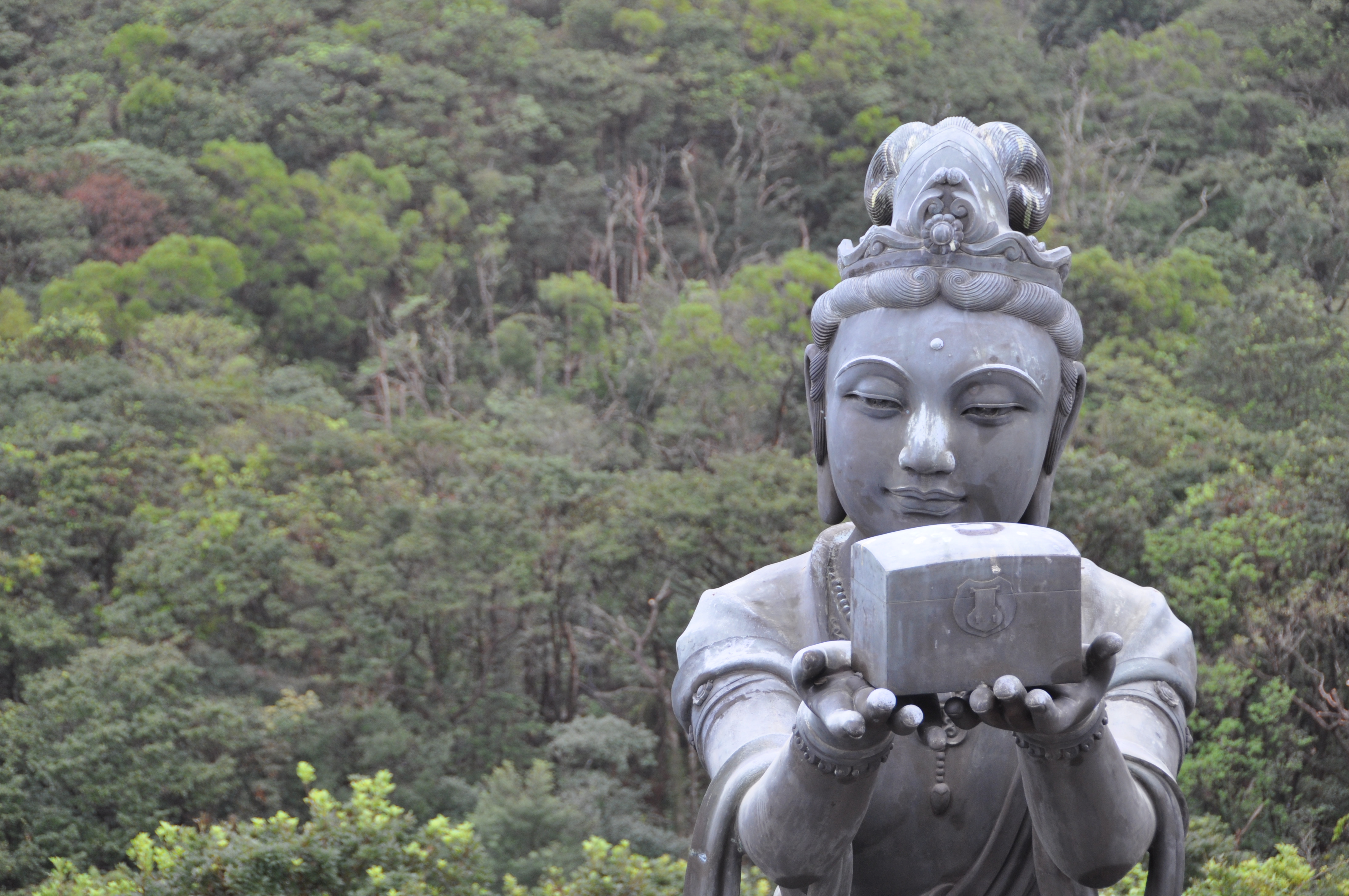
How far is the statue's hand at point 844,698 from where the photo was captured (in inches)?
94.5

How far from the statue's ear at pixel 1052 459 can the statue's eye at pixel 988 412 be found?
0.26m

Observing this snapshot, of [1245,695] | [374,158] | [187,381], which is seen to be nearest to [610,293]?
[374,158]

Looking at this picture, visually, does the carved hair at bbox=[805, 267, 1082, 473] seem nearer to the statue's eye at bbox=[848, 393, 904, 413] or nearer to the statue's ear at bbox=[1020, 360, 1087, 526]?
the statue's ear at bbox=[1020, 360, 1087, 526]

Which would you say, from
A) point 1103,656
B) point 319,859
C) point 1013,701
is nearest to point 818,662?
point 1013,701

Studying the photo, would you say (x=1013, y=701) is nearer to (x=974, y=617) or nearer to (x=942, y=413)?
(x=974, y=617)

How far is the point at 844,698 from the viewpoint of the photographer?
248 cm

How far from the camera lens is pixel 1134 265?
2491 cm

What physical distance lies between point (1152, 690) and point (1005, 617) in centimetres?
84

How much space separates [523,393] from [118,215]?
27.3 feet

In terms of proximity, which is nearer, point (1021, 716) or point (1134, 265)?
point (1021, 716)

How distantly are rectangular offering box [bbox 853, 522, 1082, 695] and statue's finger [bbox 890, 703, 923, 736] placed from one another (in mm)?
35

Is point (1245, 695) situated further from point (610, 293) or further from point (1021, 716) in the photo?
point (610, 293)

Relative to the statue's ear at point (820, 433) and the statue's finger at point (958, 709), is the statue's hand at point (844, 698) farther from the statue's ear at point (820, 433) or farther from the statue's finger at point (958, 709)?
the statue's ear at point (820, 433)

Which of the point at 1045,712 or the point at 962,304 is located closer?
the point at 1045,712
